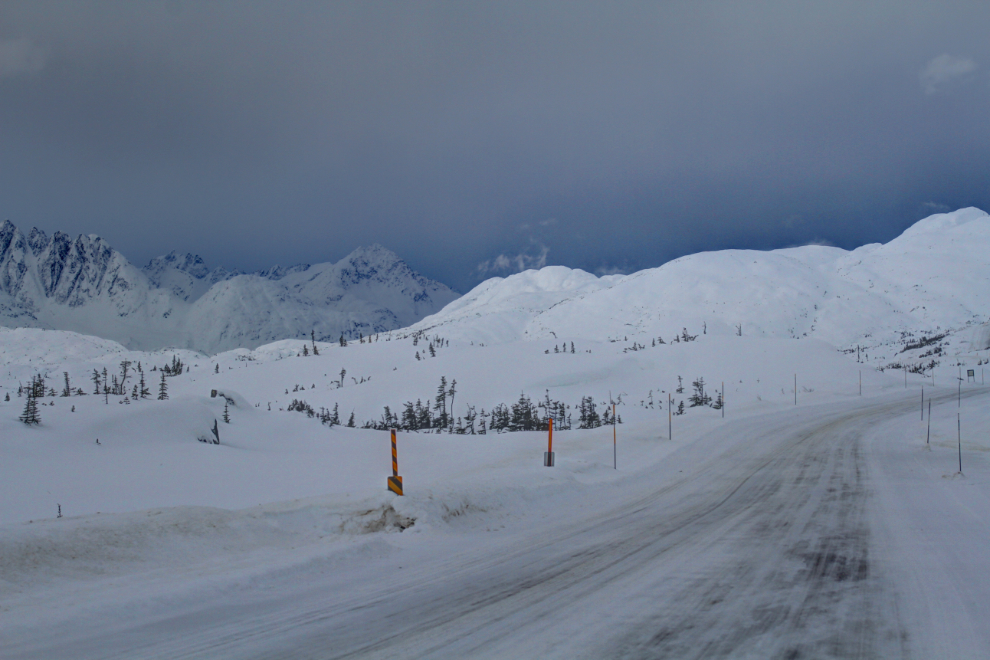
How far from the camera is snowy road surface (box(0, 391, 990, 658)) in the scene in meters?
5.76

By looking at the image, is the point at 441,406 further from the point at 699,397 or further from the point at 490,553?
the point at 490,553

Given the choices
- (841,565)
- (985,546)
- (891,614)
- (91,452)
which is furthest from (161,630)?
(91,452)

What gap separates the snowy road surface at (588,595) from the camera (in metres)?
5.76

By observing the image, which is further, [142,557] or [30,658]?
[142,557]

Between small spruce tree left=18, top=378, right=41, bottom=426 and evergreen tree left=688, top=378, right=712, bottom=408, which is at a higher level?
small spruce tree left=18, top=378, right=41, bottom=426

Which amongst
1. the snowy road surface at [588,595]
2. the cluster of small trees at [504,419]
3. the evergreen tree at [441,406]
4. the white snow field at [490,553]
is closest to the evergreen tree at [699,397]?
the cluster of small trees at [504,419]

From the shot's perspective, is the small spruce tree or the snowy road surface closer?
the snowy road surface

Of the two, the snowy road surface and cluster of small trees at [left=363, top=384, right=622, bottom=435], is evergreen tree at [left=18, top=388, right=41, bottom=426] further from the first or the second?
cluster of small trees at [left=363, top=384, right=622, bottom=435]

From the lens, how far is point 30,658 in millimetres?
5457

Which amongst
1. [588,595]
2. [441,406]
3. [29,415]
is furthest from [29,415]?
[441,406]

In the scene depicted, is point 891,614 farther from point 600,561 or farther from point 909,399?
point 909,399

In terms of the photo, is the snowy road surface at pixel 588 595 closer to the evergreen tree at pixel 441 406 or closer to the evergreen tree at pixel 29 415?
the evergreen tree at pixel 29 415

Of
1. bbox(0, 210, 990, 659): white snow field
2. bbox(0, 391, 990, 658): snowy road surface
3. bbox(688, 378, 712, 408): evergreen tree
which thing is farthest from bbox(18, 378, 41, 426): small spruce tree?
bbox(688, 378, 712, 408): evergreen tree

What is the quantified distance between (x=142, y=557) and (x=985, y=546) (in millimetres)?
13149
